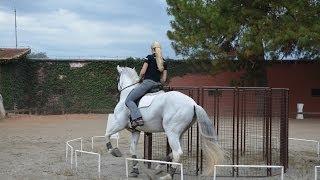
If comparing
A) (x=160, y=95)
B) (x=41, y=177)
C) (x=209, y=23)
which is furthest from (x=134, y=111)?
(x=209, y=23)

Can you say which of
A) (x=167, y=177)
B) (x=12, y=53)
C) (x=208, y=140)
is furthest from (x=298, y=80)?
(x=167, y=177)

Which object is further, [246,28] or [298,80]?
[298,80]

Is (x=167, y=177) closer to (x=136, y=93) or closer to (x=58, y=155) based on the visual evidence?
(x=136, y=93)

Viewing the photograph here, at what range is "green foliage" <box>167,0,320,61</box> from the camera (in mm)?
24812

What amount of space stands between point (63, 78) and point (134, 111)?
2443 cm

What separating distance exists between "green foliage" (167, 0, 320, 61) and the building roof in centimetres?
977

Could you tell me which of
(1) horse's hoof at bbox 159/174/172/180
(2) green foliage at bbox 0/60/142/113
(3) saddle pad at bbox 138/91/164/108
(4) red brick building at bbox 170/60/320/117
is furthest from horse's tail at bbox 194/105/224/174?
(2) green foliage at bbox 0/60/142/113

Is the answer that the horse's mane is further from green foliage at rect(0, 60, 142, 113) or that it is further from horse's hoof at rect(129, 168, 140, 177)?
green foliage at rect(0, 60, 142, 113)

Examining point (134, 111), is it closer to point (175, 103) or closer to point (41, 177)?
point (175, 103)

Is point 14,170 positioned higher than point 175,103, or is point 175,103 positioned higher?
point 175,103

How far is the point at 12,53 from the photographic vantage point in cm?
3347

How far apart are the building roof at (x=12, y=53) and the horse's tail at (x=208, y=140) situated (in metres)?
24.2

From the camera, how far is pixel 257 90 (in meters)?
10.4

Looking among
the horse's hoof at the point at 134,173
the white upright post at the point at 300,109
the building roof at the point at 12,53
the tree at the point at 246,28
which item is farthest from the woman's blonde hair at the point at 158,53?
the building roof at the point at 12,53
